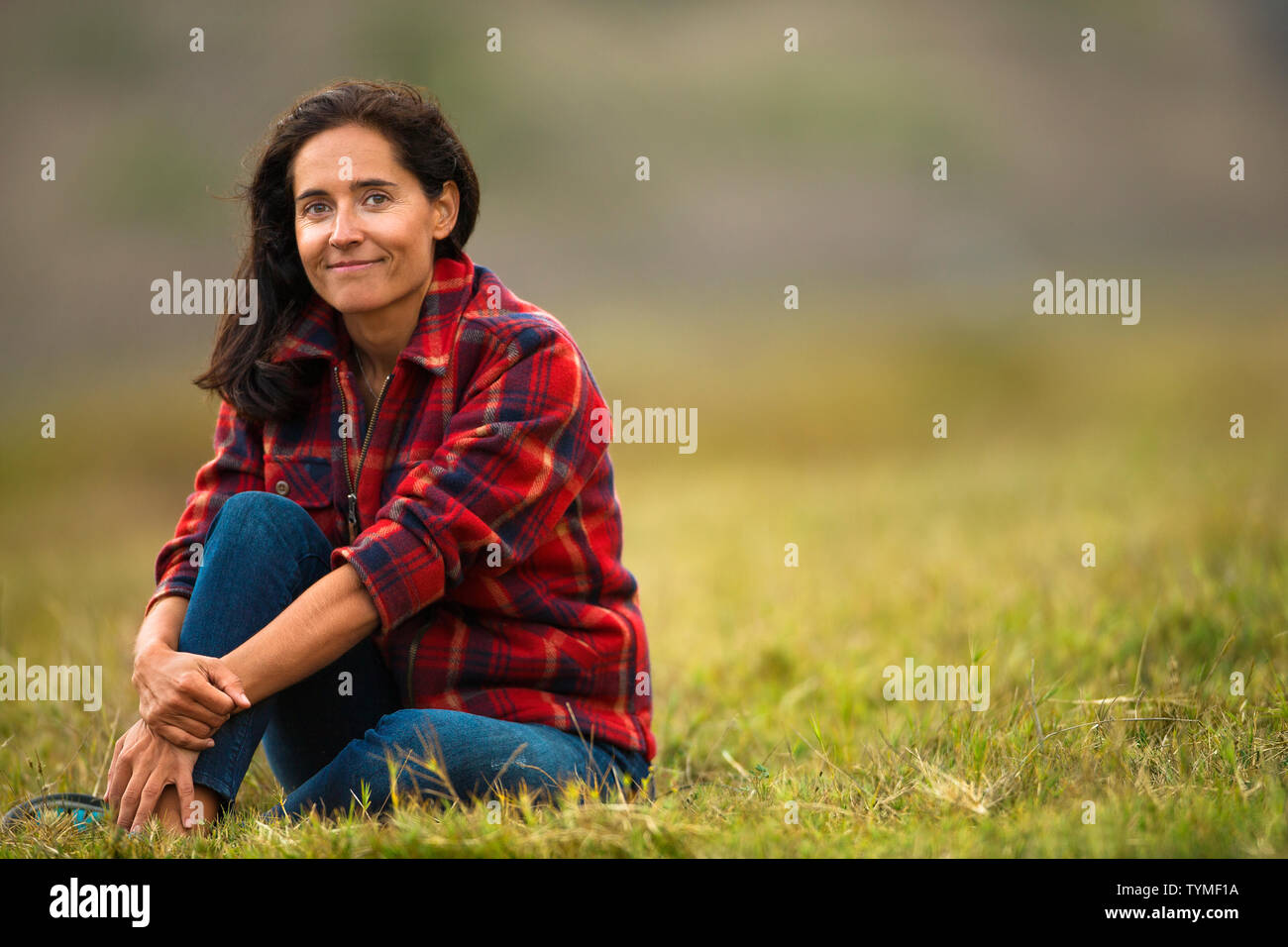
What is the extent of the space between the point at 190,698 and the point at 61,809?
568mm

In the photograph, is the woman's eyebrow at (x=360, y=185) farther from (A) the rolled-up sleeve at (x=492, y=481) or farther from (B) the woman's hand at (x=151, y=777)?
(B) the woman's hand at (x=151, y=777)

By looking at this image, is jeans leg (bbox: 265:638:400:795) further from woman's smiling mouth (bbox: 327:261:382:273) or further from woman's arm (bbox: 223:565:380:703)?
woman's smiling mouth (bbox: 327:261:382:273)

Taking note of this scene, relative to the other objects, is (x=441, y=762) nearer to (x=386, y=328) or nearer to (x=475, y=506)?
(x=475, y=506)

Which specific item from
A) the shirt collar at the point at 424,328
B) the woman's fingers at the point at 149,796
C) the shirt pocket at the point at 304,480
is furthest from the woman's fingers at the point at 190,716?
the shirt collar at the point at 424,328

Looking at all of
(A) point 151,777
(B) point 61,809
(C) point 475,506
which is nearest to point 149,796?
(A) point 151,777

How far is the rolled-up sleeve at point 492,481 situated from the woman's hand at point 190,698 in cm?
34

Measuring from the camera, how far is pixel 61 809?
2.78m

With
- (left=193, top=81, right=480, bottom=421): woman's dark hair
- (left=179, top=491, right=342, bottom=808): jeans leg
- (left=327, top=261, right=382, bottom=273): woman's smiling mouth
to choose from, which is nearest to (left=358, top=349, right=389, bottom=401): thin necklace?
(left=193, top=81, right=480, bottom=421): woman's dark hair

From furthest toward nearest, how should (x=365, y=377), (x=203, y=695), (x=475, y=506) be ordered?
1. (x=365, y=377)
2. (x=475, y=506)
3. (x=203, y=695)

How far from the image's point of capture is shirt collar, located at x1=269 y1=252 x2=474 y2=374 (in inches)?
110

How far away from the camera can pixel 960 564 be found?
5.84 metres

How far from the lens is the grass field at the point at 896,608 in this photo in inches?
95.9

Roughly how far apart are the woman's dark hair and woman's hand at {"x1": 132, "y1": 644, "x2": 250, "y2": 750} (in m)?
0.68
